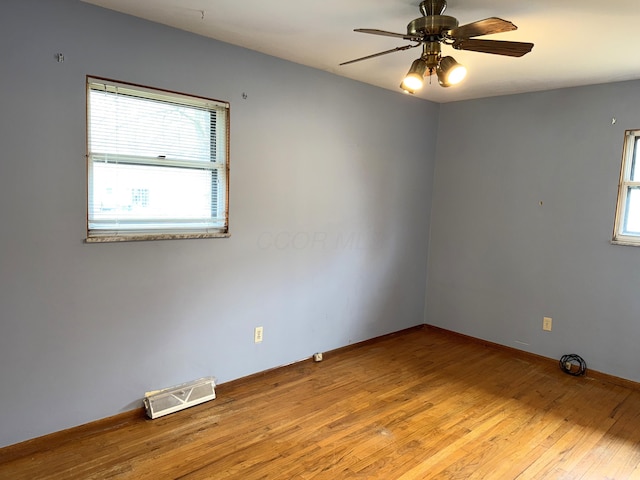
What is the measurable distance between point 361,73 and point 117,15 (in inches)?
73.6

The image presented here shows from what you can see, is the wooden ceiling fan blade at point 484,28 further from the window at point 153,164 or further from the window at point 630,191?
the window at point 630,191

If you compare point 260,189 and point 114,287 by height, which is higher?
point 260,189

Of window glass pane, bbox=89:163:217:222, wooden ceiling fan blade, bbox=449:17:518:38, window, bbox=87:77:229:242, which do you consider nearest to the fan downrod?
wooden ceiling fan blade, bbox=449:17:518:38

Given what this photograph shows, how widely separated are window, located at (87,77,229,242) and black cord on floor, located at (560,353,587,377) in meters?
3.13

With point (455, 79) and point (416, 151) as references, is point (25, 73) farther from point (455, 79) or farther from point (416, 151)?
point (416, 151)

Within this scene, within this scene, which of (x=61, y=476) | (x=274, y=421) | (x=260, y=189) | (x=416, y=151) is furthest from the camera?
(x=416, y=151)

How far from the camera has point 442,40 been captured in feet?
7.06

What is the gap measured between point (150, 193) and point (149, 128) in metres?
0.41

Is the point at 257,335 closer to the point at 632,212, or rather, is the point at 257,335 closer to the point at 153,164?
the point at 153,164

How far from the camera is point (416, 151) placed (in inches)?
175

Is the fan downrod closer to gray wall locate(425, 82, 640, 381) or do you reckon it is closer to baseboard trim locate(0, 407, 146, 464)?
gray wall locate(425, 82, 640, 381)

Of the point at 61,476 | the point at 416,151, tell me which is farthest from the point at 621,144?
the point at 61,476

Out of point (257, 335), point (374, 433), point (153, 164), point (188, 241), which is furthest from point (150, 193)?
point (374, 433)

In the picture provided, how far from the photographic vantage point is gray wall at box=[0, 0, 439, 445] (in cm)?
225
